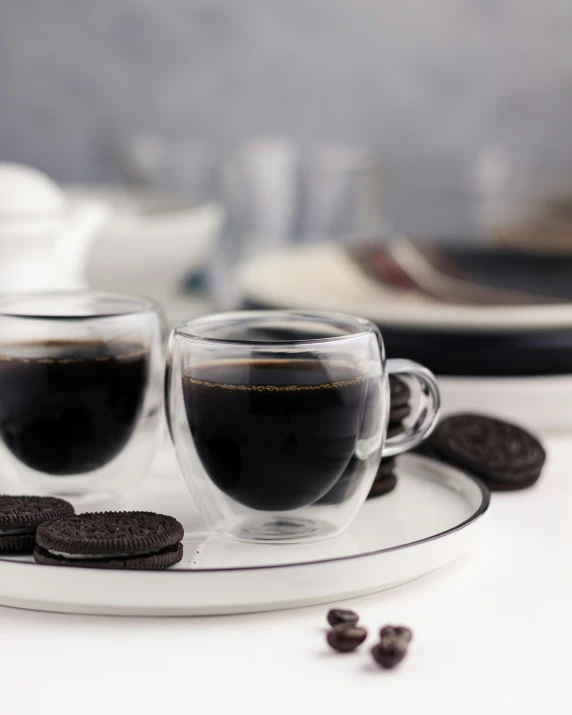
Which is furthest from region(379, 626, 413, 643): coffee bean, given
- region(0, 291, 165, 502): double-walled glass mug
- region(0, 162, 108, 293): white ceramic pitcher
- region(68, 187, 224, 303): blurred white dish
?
region(68, 187, 224, 303): blurred white dish

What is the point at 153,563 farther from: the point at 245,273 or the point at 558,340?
the point at 245,273

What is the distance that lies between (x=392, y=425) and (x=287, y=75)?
1.77m

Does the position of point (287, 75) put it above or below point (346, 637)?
above

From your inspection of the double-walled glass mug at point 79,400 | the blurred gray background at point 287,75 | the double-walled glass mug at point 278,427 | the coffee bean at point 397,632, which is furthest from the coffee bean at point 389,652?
the blurred gray background at point 287,75

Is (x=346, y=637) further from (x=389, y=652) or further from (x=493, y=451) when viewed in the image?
(x=493, y=451)

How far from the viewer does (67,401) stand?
61cm

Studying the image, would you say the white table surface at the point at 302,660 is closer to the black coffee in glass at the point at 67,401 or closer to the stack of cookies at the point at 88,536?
the stack of cookies at the point at 88,536

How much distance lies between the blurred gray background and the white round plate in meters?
1.74

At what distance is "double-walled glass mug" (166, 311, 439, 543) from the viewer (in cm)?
53

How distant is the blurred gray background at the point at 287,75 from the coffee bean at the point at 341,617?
1.82m

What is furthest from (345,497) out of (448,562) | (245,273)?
(245,273)

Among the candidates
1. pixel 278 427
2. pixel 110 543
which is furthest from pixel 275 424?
pixel 110 543

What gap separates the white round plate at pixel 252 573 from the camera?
1.56ft

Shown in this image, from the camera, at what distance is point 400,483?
0.67 metres
